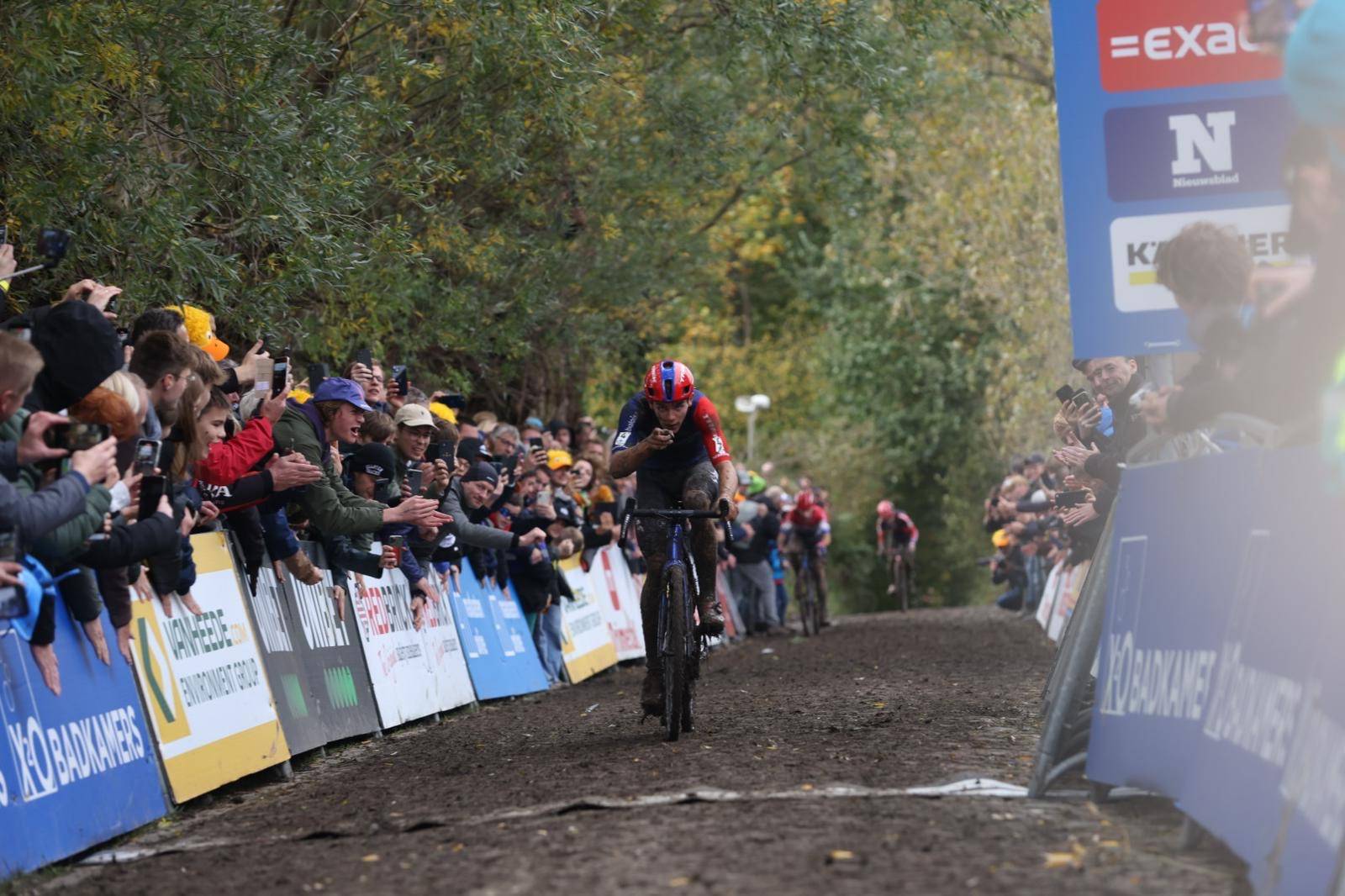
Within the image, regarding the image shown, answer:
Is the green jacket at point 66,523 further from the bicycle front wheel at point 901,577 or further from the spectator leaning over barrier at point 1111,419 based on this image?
the bicycle front wheel at point 901,577

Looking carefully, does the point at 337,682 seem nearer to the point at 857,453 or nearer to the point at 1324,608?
the point at 1324,608

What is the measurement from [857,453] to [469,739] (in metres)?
46.2

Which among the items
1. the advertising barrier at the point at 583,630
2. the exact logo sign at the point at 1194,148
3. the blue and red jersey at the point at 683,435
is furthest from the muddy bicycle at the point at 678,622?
the advertising barrier at the point at 583,630

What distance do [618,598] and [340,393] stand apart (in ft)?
37.3

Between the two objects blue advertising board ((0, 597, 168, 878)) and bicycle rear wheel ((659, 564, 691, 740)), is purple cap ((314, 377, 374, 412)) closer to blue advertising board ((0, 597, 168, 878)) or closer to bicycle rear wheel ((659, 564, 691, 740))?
bicycle rear wheel ((659, 564, 691, 740))

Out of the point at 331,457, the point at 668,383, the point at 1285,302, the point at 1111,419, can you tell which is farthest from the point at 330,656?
the point at 1285,302

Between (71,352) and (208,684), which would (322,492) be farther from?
(71,352)

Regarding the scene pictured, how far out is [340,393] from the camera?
12.2 metres

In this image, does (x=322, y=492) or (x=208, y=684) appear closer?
(x=208, y=684)

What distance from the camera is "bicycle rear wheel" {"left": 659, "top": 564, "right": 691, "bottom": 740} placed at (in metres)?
11.1

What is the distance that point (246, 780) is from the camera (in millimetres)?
10664

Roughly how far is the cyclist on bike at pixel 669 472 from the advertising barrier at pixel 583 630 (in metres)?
7.48

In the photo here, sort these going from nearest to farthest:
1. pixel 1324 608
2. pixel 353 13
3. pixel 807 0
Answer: pixel 1324 608 → pixel 353 13 → pixel 807 0

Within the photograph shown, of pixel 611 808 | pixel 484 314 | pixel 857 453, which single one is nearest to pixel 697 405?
pixel 611 808
